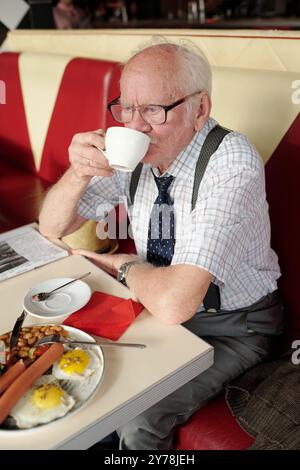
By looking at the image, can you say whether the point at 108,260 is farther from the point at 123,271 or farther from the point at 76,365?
the point at 76,365

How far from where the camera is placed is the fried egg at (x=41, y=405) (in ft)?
2.56

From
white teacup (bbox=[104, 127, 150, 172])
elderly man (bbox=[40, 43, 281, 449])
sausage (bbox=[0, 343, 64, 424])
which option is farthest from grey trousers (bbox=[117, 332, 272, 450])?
white teacup (bbox=[104, 127, 150, 172])

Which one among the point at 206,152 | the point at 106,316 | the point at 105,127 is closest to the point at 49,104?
the point at 105,127

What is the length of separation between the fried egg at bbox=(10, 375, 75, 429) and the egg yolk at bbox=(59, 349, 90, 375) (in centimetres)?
4

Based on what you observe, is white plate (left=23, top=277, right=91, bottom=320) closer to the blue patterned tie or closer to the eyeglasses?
the blue patterned tie

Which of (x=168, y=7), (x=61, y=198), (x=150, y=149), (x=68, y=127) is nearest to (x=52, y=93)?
(x=68, y=127)

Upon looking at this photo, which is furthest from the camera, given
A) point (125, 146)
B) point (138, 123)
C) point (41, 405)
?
point (138, 123)

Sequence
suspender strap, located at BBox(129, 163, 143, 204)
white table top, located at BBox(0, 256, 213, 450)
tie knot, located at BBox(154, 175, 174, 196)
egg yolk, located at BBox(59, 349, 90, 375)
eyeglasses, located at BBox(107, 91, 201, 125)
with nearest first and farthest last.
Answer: white table top, located at BBox(0, 256, 213, 450)
egg yolk, located at BBox(59, 349, 90, 375)
eyeglasses, located at BBox(107, 91, 201, 125)
tie knot, located at BBox(154, 175, 174, 196)
suspender strap, located at BBox(129, 163, 143, 204)

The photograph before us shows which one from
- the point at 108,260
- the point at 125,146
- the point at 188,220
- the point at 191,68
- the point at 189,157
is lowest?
the point at 108,260

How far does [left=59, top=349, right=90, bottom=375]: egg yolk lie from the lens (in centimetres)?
87

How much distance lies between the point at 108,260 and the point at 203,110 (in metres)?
0.52

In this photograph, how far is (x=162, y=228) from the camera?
1.34 metres

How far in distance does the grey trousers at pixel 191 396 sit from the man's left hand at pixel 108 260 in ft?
1.16

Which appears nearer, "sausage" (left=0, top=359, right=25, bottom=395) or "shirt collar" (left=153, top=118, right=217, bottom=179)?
"sausage" (left=0, top=359, right=25, bottom=395)
